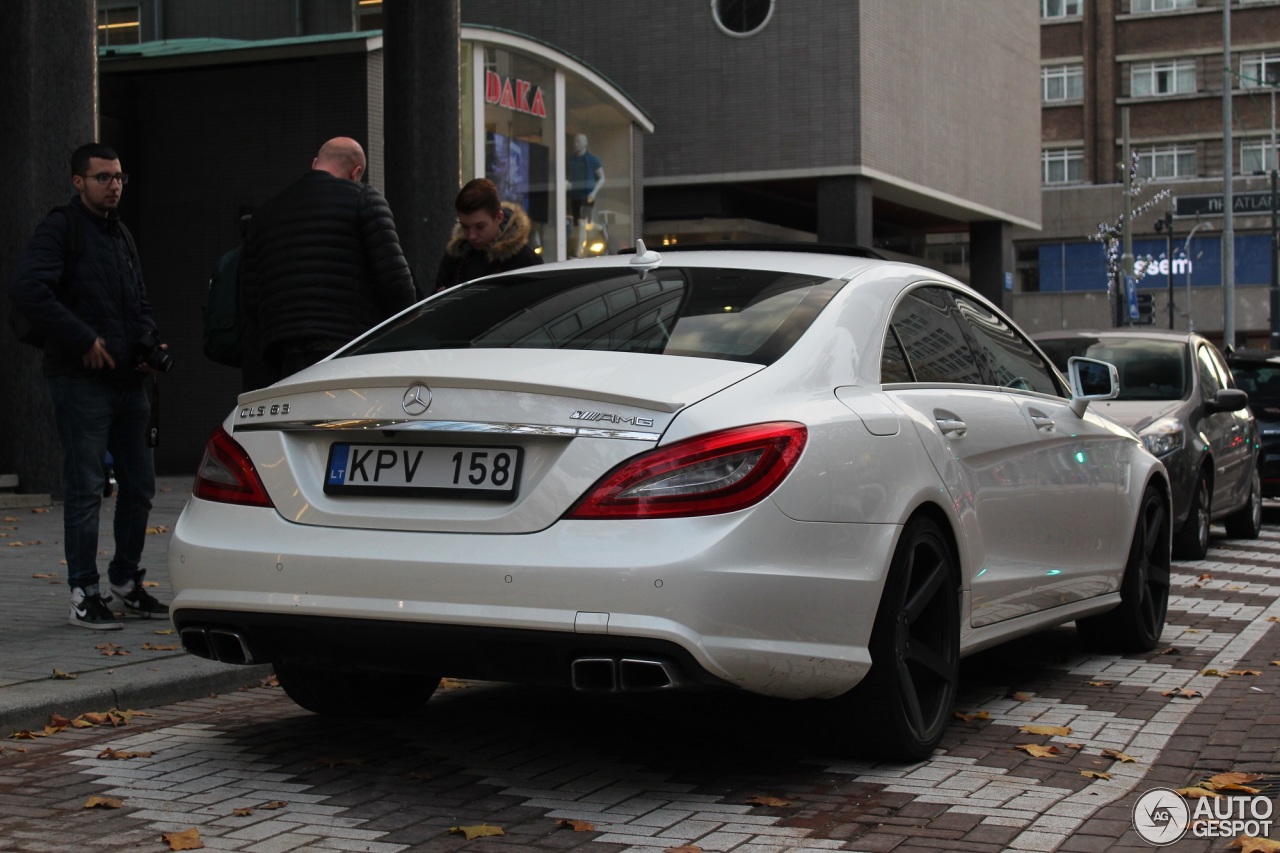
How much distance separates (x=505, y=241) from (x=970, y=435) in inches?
119

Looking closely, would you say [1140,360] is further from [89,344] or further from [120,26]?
[120,26]

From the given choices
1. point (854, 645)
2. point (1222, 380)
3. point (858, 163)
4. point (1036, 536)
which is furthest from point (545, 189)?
point (854, 645)

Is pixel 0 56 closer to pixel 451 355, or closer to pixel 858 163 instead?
pixel 451 355

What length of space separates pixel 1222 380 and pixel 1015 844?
9446 mm

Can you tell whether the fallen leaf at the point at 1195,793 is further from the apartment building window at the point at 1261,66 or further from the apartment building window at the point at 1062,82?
the apartment building window at the point at 1062,82

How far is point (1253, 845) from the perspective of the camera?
404 centimetres

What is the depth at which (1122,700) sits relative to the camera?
616 cm

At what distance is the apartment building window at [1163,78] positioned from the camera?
67.5 m

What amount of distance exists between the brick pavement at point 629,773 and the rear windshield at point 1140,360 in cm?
553

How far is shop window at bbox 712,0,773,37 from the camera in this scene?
28.4m

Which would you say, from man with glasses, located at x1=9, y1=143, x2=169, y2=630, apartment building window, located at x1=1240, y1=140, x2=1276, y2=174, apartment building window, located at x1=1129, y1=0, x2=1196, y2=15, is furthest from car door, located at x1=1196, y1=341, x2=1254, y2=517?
apartment building window, located at x1=1240, y1=140, x2=1276, y2=174

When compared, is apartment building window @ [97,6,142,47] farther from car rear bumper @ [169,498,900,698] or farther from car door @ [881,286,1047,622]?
car rear bumper @ [169,498,900,698]

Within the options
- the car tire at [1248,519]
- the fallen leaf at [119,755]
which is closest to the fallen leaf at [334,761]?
the fallen leaf at [119,755]

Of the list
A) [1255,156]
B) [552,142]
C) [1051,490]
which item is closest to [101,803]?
[1051,490]
